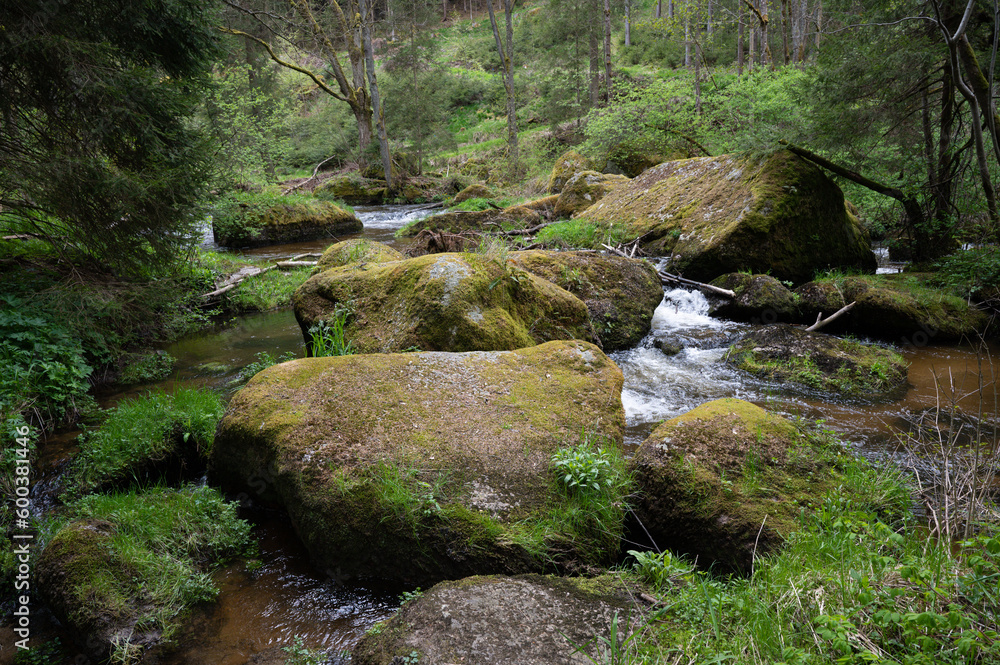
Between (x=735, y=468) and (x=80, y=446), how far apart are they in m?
5.67

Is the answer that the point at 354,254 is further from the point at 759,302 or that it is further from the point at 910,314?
the point at 910,314

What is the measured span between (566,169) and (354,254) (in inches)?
454

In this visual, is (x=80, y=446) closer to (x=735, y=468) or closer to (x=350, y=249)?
(x=350, y=249)

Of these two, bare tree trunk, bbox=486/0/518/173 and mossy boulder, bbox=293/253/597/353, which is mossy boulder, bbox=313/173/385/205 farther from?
mossy boulder, bbox=293/253/597/353

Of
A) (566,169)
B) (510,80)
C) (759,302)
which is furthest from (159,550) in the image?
(510,80)

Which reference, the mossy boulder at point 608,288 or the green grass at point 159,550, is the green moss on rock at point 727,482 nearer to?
the green grass at point 159,550

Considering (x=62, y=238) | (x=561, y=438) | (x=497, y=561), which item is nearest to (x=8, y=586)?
(x=497, y=561)

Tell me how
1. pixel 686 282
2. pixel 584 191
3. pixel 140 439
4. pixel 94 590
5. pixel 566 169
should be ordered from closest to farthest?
1. pixel 94 590
2. pixel 140 439
3. pixel 686 282
4. pixel 584 191
5. pixel 566 169

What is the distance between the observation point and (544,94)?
28.9 metres

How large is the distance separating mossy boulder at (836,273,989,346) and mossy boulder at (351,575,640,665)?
666cm

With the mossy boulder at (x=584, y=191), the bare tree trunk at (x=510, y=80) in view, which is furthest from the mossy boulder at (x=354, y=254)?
the bare tree trunk at (x=510, y=80)

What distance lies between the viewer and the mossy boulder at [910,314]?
22.9 feet

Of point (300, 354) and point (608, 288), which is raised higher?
point (608, 288)

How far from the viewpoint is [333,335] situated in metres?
5.66
